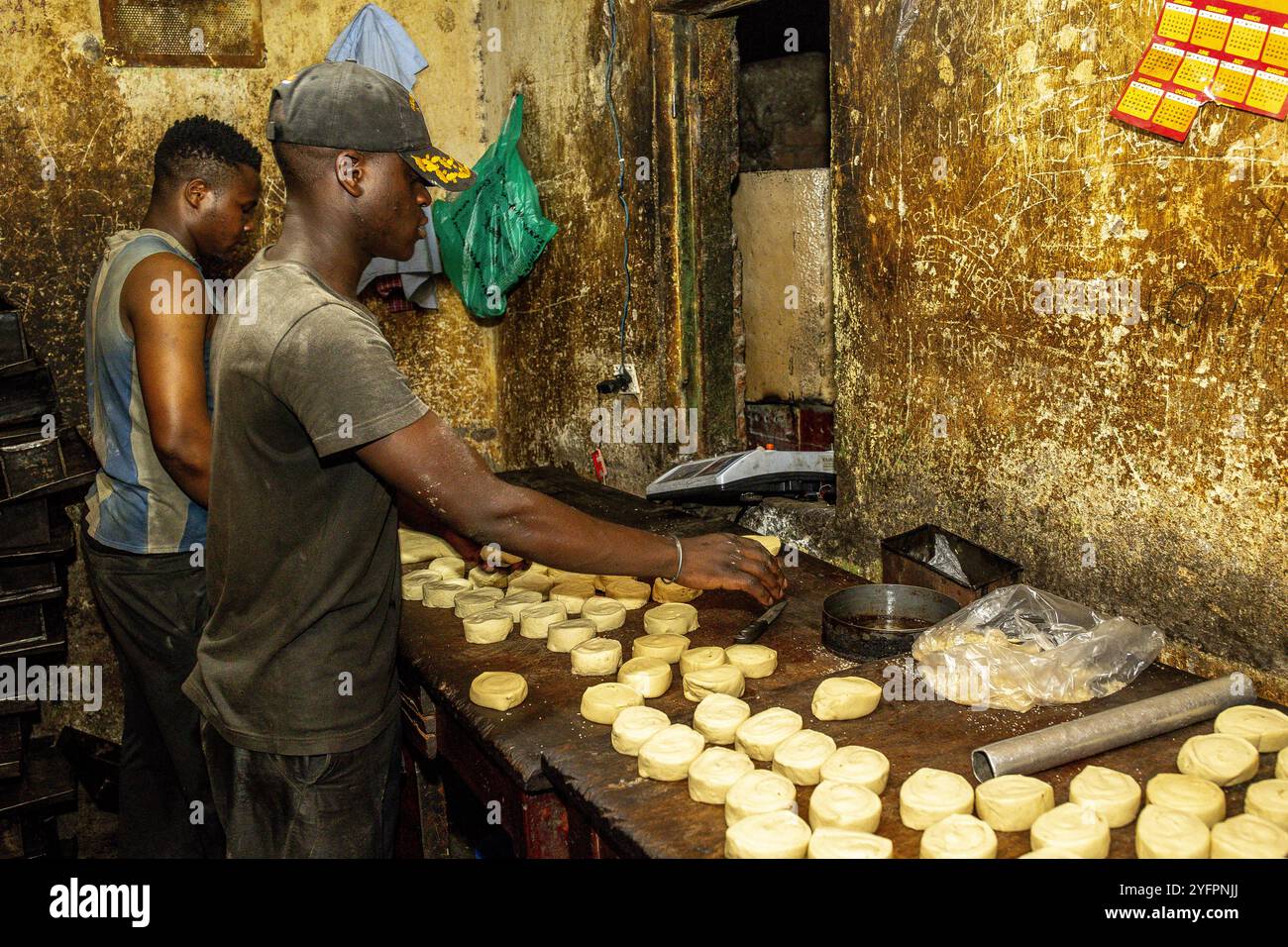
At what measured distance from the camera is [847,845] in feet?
5.57

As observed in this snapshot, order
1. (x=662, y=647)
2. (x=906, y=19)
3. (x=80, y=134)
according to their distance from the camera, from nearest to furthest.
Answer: (x=662, y=647), (x=906, y=19), (x=80, y=134)

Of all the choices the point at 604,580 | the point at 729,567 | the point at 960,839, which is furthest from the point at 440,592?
the point at 960,839

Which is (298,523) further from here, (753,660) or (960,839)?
(960,839)

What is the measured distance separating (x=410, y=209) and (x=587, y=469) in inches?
107

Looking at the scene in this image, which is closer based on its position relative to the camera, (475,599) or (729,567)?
(729,567)

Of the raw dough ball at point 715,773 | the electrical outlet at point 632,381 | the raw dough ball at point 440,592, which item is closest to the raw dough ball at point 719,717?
the raw dough ball at point 715,773

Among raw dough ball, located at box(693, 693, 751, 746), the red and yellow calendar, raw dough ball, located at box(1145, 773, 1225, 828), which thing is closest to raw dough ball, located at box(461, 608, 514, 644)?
raw dough ball, located at box(693, 693, 751, 746)

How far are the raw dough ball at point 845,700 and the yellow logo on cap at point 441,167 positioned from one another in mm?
1382

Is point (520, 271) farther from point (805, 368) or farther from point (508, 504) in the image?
point (508, 504)

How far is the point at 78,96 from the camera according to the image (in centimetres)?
434

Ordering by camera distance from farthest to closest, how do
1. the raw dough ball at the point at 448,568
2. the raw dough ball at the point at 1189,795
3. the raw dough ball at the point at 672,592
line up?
the raw dough ball at the point at 448,568 < the raw dough ball at the point at 672,592 < the raw dough ball at the point at 1189,795

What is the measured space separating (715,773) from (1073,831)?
624 millimetres

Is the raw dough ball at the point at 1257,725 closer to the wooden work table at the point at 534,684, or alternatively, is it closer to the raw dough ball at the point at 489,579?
the wooden work table at the point at 534,684

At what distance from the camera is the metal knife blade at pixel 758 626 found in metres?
2.58
